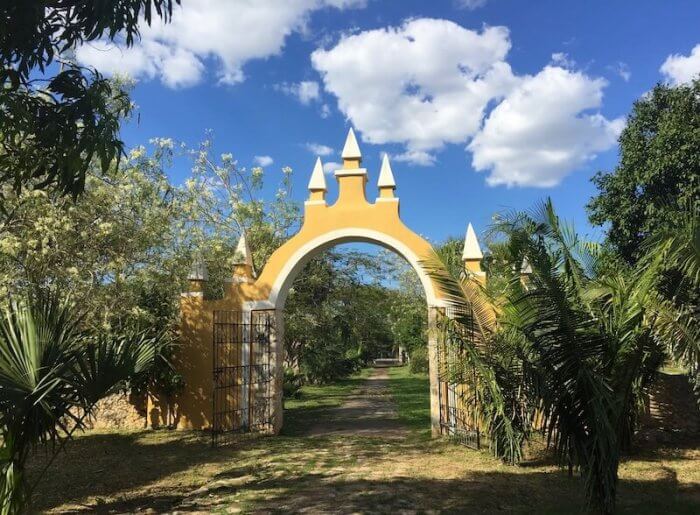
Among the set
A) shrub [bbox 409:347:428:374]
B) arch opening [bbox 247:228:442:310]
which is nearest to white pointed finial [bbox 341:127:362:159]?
arch opening [bbox 247:228:442:310]

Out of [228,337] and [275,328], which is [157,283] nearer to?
[228,337]

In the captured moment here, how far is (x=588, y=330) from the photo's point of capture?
5.16m

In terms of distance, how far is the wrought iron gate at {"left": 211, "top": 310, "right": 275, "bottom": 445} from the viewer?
11250 millimetres

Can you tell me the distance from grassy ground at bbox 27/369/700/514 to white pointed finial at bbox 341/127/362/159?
5.90 metres

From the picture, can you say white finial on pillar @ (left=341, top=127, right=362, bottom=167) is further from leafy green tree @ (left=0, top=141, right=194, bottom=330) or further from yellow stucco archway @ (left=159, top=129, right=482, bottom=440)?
leafy green tree @ (left=0, top=141, right=194, bottom=330)

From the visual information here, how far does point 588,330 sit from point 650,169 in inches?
343

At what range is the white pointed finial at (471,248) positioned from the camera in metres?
10.8

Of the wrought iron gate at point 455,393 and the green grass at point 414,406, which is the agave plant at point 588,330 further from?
the green grass at point 414,406

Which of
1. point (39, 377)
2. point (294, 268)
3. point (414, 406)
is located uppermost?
point (294, 268)

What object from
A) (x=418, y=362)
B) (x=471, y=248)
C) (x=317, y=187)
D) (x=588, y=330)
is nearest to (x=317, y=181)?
(x=317, y=187)

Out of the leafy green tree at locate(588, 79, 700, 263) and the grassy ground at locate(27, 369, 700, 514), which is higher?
the leafy green tree at locate(588, 79, 700, 263)

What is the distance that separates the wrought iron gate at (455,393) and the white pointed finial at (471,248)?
51.9 inches

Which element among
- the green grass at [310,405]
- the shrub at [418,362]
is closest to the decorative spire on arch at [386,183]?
the green grass at [310,405]

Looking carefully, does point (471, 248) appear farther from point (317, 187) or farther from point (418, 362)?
point (418, 362)
